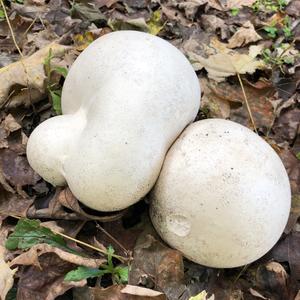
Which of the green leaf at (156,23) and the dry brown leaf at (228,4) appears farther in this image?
the dry brown leaf at (228,4)

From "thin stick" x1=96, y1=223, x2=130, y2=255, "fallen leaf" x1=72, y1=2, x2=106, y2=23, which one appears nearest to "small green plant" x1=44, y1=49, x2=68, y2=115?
"fallen leaf" x1=72, y1=2, x2=106, y2=23

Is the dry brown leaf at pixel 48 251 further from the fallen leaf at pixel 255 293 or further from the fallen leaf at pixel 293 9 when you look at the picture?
the fallen leaf at pixel 293 9

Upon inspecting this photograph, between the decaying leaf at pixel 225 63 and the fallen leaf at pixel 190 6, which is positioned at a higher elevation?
the fallen leaf at pixel 190 6

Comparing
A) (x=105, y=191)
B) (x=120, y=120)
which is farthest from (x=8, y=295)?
(x=120, y=120)

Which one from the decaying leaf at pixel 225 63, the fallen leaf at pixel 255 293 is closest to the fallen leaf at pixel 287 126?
the decaying leaf at pixel 225 63

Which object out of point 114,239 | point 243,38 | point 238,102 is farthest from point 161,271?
point 243,38

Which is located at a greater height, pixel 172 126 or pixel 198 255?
pixel 172 126

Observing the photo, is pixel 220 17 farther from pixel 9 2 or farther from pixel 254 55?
pixel 9 2
